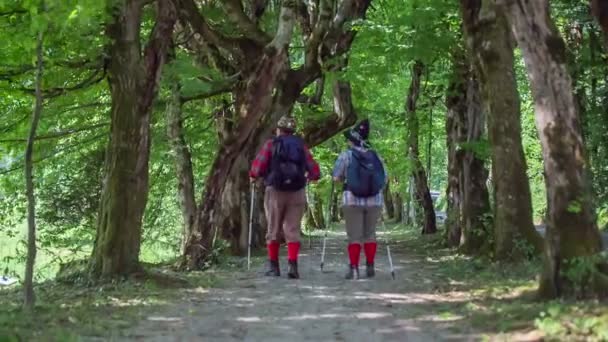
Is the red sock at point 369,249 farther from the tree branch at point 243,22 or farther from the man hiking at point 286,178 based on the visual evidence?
the tree branch at point 243,22

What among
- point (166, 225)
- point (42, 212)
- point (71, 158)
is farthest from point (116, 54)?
point (166, 225)

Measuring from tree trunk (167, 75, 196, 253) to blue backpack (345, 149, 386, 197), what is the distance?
20.8 ft

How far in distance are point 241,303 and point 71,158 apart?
1695 cm

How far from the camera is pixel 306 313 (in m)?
7.64

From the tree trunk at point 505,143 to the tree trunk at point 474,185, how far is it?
9.11 feet

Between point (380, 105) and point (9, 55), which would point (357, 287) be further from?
point (380, 105)

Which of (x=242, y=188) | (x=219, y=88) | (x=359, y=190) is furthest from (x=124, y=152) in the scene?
(x=242, y=188)

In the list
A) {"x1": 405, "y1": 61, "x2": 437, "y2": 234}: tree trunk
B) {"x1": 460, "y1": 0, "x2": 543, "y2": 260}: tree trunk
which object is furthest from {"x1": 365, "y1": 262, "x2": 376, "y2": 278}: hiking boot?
{"x1": 405, "y1": 61, "x2": 437, "y2": 234}: tree trunk

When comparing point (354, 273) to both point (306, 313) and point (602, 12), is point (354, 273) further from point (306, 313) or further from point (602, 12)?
point (602, 12)

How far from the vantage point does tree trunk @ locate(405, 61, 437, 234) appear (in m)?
23.5

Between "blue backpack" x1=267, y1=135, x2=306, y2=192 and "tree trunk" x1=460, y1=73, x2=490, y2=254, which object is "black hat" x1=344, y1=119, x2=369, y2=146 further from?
"tree trunk" x1=460, y1=73, x2=490, y2=254

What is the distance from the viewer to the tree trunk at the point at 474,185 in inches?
558

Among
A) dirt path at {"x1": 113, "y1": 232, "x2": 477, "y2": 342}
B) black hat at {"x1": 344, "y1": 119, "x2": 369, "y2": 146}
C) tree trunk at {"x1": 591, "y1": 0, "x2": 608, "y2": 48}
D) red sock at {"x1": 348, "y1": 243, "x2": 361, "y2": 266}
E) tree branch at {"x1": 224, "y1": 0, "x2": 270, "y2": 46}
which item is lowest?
dirt path at {"x1": 113, "y1": 232, "x2": 477, "y2": 342}

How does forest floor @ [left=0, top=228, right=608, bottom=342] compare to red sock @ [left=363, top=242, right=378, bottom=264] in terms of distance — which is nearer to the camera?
forest floor @ [left=0, top=228, right=608, bottom=342]
